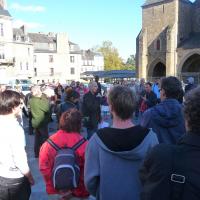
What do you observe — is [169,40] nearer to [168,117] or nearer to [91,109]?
[91,109]

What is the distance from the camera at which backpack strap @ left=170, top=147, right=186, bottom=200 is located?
75.6 inches

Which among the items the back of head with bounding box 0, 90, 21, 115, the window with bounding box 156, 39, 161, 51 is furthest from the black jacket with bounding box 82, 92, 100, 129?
the window with bounding box 156, 39, 161, 51

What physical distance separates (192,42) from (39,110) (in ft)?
139

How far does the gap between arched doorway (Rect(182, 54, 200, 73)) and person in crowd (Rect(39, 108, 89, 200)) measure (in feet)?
149

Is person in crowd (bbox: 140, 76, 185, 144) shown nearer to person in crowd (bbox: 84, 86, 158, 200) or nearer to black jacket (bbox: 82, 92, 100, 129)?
person in crowd (bbox: 84, 86, 158, 200)

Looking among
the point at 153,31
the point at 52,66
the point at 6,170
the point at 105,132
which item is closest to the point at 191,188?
the point at 105,132

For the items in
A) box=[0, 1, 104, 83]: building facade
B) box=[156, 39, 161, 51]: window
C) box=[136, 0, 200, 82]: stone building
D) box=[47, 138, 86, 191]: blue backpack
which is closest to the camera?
box=[47, 138, 86, 191]: blue backpack

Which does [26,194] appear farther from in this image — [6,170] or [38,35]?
[38,35]

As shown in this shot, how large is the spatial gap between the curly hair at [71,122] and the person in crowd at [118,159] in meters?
0.96

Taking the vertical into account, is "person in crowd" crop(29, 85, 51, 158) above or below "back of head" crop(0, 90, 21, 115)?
below

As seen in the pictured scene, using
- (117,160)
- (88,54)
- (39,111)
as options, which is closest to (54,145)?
(117,160)

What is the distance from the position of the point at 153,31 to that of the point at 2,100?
4827 cm

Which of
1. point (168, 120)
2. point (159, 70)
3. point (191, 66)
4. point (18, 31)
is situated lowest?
point (168, 120)

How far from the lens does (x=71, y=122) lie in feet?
12.7
